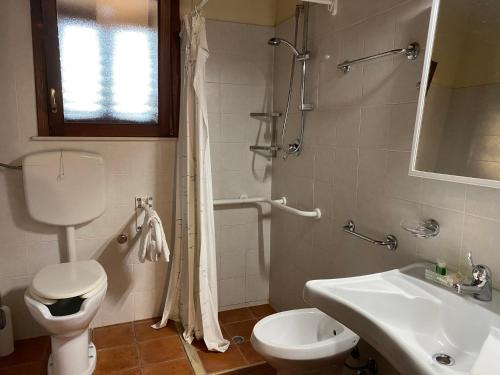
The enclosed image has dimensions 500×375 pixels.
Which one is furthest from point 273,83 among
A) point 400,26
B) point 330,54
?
point 400,26

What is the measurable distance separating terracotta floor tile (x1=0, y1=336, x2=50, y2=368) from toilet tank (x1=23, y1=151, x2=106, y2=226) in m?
0.75

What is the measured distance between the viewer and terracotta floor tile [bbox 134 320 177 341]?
7.49 ft

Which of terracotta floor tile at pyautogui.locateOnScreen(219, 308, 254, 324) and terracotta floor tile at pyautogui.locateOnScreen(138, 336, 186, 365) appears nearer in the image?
terracotta floor tile at pyautogui.locateOnScreen(138, 336, 186, 365)

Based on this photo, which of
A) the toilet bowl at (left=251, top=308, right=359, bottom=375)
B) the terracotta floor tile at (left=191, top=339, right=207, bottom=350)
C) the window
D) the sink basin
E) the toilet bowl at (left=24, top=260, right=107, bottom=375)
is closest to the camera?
the sink basin

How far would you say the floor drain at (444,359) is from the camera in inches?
40.1

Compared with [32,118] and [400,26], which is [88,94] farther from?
[400,26]

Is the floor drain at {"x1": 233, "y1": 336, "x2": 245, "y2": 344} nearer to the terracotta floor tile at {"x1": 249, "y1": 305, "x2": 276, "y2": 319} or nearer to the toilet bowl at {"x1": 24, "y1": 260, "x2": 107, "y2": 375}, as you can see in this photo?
the terracotta floor tile at {"x1": 249, "y1": 305, "x2": 276, "y2": 319}

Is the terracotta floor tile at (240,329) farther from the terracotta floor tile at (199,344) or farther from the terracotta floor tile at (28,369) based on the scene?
the terracotta floor tile at (28,369)

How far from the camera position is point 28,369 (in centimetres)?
195

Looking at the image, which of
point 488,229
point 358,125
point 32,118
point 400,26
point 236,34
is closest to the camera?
point 488,229

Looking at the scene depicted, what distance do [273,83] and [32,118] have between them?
1.53 meters

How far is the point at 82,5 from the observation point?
2.06 metres

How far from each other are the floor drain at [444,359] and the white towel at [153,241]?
4.86 ft

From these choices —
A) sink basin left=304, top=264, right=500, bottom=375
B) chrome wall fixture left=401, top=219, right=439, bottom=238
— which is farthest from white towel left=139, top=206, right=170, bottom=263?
chrome wall fixture left=401, top=219, right=439, bottom=238
